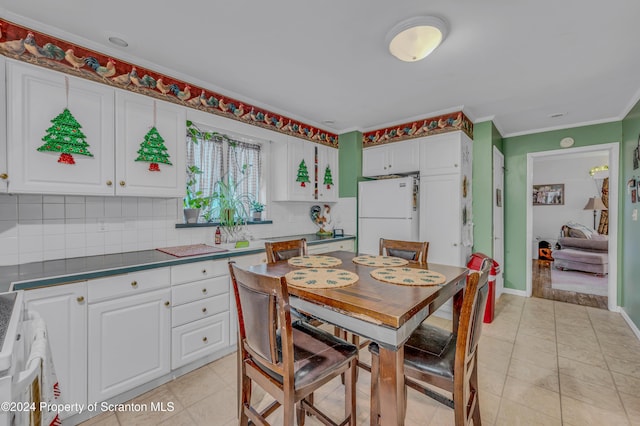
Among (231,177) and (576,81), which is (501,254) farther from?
(231,177)

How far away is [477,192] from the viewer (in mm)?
3529

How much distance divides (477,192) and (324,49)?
2619mm

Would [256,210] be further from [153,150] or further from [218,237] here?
[153,150]

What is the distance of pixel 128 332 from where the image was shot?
182 centimetres

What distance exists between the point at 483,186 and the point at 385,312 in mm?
3067

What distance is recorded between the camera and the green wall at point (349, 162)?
13.0 feet

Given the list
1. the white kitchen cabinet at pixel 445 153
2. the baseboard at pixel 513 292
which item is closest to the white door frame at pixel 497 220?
the baseboard at pixel 513 292

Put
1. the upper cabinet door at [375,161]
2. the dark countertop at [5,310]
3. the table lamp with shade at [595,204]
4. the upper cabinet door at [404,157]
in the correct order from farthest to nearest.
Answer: the table lamp with shade at [595,204] → the upper cabinet door at [375,161] → the upper cabinet door at [404,157] → the dark countertop at [5,310]

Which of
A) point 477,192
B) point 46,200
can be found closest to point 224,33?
point 46,200

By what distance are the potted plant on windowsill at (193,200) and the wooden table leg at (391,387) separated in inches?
87.2

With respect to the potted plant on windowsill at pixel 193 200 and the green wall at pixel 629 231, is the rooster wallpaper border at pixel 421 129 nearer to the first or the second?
the green wall at pixel 629 231

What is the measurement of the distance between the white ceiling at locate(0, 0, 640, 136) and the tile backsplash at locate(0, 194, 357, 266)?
1.11m

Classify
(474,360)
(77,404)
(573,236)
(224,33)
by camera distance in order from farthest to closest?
(573,236), (224,33), (77,404), (474,360)

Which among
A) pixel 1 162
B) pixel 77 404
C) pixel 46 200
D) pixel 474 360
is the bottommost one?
pixel 77 404
